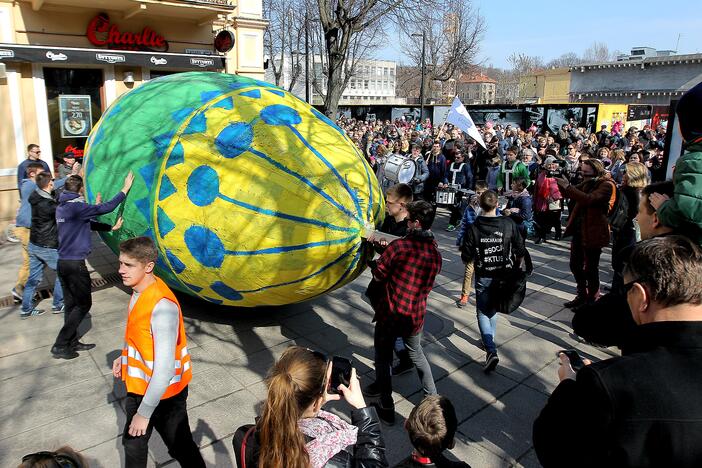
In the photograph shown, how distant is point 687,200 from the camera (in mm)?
2447

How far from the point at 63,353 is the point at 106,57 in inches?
344

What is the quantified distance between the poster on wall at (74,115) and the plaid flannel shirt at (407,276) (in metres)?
10.6

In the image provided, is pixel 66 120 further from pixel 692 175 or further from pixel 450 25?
pixel 450 25

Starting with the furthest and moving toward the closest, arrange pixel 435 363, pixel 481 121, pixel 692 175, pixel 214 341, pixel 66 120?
1. pixel 481 121
2. pixel 66 120
3. pixel 214 341
4. pixel 435 363
5. pixel 692 175

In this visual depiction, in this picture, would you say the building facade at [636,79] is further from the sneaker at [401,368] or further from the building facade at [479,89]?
the building facade at [479,89]

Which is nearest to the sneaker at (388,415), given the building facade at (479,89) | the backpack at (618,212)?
the backpack at (618,212)

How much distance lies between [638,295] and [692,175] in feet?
3.97

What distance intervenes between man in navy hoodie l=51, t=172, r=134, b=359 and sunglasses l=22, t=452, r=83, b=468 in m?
3.21

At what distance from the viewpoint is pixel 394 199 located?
3912mm

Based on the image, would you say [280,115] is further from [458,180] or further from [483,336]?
[458,180]

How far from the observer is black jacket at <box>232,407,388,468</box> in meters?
1.95

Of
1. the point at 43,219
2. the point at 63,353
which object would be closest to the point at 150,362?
the point at 63,353

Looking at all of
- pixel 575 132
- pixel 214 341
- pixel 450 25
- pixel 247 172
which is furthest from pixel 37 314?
pixel 450 25

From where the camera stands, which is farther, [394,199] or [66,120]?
[66,120]
